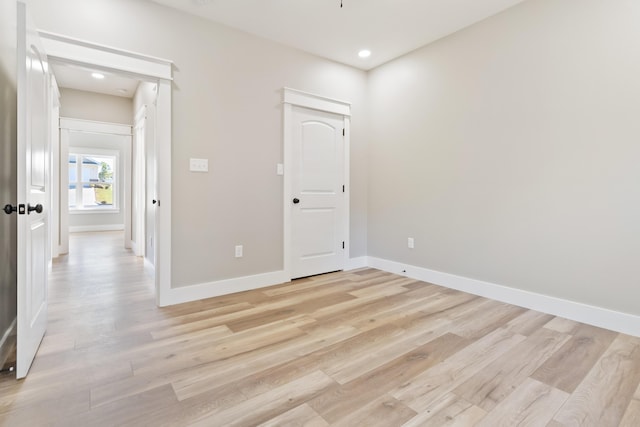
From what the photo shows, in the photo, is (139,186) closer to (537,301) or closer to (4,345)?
(4,345)

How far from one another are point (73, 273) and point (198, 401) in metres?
3.48

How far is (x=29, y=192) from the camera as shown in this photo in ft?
5.72

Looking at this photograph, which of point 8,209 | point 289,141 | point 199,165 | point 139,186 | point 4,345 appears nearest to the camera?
point 8,209

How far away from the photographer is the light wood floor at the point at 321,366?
1.43 m

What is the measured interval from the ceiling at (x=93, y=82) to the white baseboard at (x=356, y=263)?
4.05 meters

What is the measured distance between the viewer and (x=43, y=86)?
2.21 metres

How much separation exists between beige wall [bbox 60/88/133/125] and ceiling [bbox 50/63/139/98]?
11 centimetres

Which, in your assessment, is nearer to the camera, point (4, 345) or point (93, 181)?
point (4, 345)

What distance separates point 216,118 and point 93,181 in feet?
25.5

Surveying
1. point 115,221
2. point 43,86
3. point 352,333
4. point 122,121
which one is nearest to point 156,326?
point 352,333

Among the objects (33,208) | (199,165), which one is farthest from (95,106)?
(33,208)

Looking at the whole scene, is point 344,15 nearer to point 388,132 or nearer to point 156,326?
point 388,132

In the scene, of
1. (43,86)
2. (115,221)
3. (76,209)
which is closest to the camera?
(43,86)

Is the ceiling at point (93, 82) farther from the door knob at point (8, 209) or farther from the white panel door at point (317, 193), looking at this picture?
the door knob at point (8, 209)
